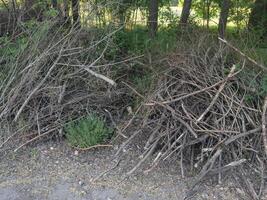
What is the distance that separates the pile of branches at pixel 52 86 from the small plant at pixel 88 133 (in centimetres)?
28

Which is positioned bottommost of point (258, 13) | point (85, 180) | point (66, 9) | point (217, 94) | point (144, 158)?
point (85, 180)

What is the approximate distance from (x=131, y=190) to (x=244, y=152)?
128 centimetres

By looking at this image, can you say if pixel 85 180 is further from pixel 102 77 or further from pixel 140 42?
pixel 140 42

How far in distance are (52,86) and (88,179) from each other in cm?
144

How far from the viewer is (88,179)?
4.29 meters

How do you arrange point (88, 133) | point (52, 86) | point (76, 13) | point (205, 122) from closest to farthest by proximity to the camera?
point (205, 122) → point (88, 133) → point (52, 86) → point (76, 13)

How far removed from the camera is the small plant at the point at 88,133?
184 inches

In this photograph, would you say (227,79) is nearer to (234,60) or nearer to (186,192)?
(234,60)

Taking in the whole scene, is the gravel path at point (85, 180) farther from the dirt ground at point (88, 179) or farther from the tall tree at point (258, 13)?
the tall tree at point (258, 13)

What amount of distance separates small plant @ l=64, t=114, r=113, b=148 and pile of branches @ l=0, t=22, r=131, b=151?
0.28 metres

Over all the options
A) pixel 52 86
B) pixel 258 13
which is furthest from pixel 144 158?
pixel 258 13

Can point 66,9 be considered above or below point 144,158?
above

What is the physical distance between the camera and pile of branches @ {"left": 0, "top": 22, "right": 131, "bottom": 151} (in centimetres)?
502

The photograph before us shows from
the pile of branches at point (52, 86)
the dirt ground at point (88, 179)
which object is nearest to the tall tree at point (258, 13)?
the pile of branches at point (52, 86)
